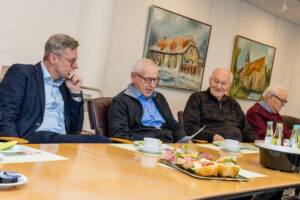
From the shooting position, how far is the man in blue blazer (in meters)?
2.53

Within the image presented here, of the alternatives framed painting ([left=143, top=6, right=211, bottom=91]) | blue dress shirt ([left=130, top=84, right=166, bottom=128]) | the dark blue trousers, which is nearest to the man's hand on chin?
the dark blue trousers

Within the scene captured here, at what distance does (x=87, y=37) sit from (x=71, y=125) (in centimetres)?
154

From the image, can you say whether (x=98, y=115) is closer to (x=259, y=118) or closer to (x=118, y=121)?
(x=118, y=121)

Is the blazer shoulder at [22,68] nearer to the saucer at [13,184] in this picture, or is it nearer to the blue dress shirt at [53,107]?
the blue dress shirt at [53,107]

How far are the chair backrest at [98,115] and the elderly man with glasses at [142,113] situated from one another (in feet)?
0.24

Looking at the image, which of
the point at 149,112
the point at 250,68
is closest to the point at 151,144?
the point at 149,112

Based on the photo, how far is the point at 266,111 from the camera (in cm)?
460

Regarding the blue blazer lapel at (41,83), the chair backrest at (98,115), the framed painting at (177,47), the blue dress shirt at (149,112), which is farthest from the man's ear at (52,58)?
the framed painting at (177,47)

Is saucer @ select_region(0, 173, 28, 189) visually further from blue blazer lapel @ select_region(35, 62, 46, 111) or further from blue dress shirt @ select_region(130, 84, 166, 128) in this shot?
blue dress shirt @ select_region(130, 84, 166, 128)

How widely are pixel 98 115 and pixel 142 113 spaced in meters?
0.36

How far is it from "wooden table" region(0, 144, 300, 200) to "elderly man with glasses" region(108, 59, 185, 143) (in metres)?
1.12

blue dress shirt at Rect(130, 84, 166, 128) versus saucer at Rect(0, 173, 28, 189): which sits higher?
blue dress shirt at Rect(130, 84, 166, 128)

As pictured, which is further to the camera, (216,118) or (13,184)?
(216,118)

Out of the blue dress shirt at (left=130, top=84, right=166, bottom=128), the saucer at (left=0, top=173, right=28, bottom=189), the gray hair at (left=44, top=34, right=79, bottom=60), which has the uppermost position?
the gray hair at (left=44, top=34, right=79, bottom=60)
